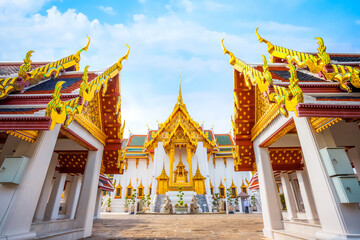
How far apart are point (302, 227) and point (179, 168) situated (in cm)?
1372

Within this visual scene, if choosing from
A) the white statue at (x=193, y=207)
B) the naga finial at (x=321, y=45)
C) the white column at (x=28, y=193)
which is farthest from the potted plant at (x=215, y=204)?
the naga finial at (x=321, y=45)

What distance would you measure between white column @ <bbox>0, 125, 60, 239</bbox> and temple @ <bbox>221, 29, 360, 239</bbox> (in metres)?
3.88

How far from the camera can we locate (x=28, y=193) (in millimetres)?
2846

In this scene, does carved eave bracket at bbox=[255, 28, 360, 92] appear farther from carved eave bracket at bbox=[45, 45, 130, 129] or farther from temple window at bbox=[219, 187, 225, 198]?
temple window at bbox=[219, 187, 225, 198]

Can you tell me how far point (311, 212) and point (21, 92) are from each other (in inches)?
374

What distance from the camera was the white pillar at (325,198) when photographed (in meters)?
2.49

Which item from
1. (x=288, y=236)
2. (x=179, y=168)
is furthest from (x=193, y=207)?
(x=288, y=236)

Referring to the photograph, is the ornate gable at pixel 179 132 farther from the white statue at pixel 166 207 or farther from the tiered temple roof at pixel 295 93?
the tiered temple roof at pixel 295 93

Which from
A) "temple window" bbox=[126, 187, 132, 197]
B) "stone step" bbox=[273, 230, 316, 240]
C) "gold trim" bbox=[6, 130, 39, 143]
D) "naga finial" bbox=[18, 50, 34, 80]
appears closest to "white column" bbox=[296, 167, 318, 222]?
"stone step" bbox=[273, 230, 316, 240]

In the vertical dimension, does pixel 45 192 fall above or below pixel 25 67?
below

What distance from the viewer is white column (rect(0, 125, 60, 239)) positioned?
2590 mm

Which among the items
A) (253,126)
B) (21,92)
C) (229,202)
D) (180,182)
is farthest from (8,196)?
(229,202)

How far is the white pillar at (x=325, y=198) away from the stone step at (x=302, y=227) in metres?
0.57

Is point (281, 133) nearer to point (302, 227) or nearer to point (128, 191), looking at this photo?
point (302, 227)
